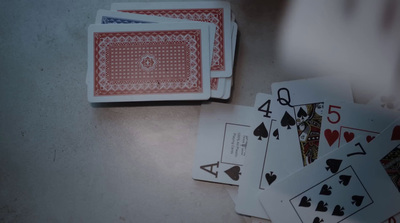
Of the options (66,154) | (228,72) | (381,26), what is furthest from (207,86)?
(381,26)

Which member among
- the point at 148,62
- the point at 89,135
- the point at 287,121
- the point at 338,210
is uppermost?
the point at 148,62

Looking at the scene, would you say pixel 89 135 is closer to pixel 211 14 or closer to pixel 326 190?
pixel 211 14

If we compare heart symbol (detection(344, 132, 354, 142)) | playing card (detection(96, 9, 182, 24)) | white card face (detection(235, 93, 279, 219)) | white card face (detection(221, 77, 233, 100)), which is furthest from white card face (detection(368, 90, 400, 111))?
playing card (detection(96, 9, 182, 24))

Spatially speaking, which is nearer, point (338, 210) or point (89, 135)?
point (338, 210)

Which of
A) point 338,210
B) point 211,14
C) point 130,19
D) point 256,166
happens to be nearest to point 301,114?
point 256,166

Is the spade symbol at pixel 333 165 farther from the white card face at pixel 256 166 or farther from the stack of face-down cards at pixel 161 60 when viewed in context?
the stack of face-down cards at pixel 161 60

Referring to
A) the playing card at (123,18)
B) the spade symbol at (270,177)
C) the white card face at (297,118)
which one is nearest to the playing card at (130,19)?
the playing card at (123,18)

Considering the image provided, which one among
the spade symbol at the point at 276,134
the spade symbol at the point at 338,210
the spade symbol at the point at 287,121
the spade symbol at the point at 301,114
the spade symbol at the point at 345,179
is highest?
the spade symbol at the point at 301,114
